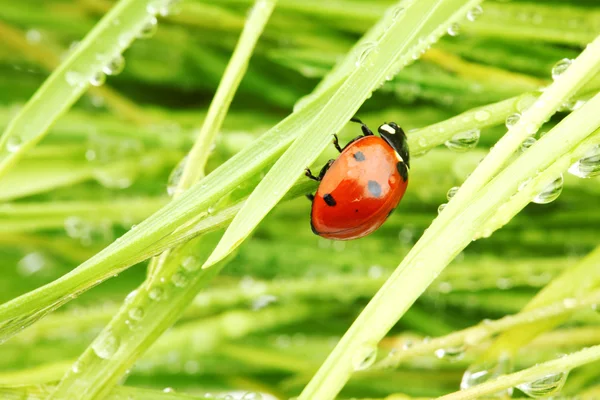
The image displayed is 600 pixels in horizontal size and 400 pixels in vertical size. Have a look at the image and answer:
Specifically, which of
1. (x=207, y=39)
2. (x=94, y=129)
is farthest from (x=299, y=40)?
(x=94, y=129)

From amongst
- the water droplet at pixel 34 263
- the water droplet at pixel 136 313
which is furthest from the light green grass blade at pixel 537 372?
the water droplet at pixel 34 263

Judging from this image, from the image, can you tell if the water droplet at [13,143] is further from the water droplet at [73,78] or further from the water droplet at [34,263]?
the water droplet at [34,263]

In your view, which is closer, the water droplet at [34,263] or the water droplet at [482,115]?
the water droplet at [482,115]

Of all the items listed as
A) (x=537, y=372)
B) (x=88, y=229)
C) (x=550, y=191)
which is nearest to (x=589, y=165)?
(x=550, y=191)

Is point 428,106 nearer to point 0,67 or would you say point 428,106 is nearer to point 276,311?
point 276,311

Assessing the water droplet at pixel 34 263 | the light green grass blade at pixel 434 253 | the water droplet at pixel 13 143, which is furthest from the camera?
the water droplet at pixel 34 263

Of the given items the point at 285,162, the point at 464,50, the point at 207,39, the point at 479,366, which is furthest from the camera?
the point at 207,39

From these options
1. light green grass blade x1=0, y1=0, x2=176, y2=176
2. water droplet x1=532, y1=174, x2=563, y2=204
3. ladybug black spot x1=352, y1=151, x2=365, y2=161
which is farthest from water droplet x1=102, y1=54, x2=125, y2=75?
water droplet x1=532, y1=174, x2=563, y2=204

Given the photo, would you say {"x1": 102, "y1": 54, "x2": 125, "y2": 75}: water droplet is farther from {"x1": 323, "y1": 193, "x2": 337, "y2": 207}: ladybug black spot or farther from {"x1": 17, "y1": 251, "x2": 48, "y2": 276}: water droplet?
{"x1": 17, "y1": 251, "x2": 48, "y2": 276}: water droplet
